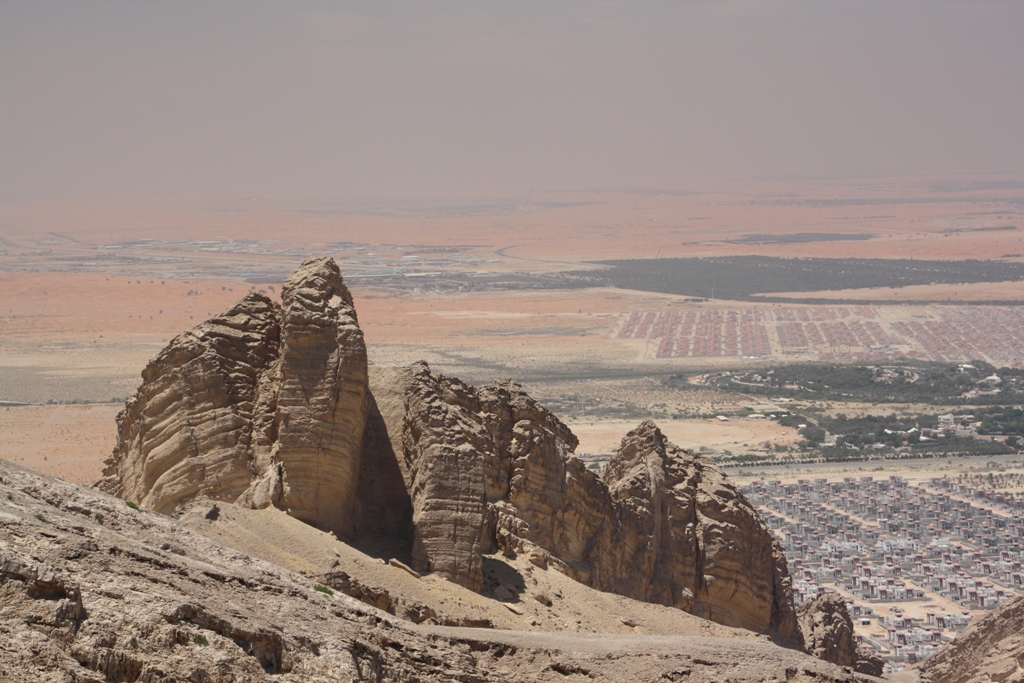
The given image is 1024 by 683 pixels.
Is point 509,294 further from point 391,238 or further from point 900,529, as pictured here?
point 900,529

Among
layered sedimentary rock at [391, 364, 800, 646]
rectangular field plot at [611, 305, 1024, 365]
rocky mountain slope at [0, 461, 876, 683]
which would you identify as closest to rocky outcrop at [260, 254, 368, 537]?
layered sedimentary rock at [391, 364, 800, 646]

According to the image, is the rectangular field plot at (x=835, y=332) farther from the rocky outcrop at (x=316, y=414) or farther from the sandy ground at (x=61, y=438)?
the rocky outcrop at (x=316, y=414)

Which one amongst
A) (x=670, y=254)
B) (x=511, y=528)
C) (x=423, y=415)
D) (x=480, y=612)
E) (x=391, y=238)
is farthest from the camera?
(x=391, y=238)

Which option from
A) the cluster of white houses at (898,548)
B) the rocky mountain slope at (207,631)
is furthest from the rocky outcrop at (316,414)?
the cluster of white houses at (898,548)

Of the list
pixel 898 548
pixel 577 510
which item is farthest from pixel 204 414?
pixel 898 548

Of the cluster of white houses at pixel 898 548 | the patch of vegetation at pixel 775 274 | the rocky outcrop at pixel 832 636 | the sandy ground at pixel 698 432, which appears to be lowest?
the cluster of white houses at pixel 898 548

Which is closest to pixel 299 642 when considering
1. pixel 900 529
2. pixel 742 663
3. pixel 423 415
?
pixel 742 663
